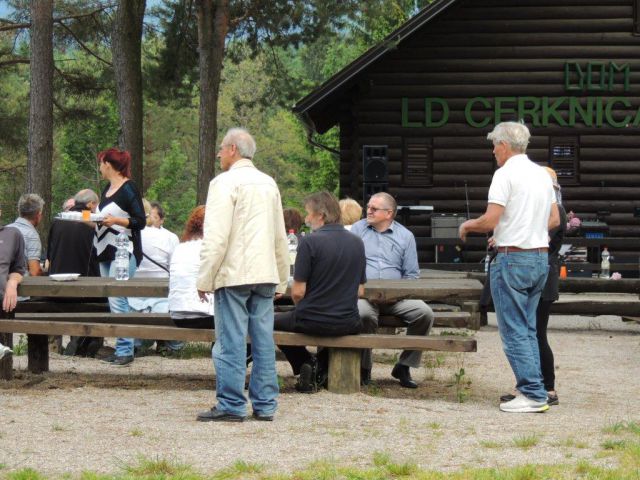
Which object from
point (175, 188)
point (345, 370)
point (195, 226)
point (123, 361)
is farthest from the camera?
point (175, 188)

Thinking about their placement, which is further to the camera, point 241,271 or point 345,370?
point 345,370

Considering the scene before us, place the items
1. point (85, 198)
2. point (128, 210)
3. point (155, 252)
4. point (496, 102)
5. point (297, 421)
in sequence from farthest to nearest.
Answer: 1. point (496, 102)
2. point (155, 252)
3. point (85, 198)
4. point (128, 210)
5. point (297, 421)

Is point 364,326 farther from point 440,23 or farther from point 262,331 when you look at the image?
point 440,23

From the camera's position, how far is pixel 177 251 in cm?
895

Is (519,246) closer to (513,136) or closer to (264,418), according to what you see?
(513,136)

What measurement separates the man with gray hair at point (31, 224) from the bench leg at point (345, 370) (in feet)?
10.2

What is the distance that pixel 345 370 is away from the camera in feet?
27.1

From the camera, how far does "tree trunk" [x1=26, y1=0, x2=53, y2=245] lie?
1853 cm

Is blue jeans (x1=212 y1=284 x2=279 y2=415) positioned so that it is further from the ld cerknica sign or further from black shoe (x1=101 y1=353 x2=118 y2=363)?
the ld cerknica sign

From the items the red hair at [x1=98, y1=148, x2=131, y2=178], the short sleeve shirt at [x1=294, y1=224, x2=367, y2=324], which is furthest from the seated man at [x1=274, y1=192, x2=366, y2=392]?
the red hair at [x1=98, y1=148, x2=131, y2=178]

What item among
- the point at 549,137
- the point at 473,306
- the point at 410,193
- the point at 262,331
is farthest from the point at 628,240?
the point at 262,331

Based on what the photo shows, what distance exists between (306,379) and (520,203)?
75.1 inches

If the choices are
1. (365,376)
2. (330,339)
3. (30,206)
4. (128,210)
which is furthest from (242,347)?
(30,206)

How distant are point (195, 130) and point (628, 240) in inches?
1913
